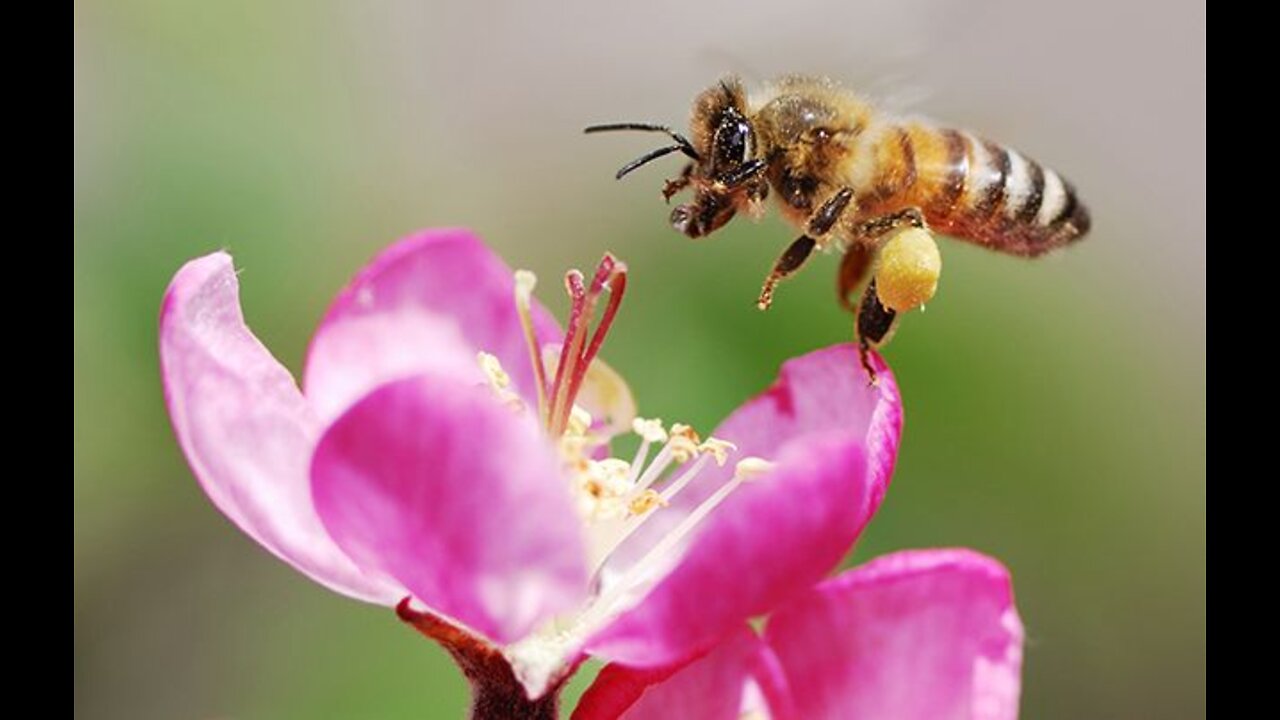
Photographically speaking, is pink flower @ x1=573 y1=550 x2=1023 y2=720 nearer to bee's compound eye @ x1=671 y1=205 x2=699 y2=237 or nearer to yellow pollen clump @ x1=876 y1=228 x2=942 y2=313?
yellow pollen clump @ x1=876 y1=228 x2=942 y2=313

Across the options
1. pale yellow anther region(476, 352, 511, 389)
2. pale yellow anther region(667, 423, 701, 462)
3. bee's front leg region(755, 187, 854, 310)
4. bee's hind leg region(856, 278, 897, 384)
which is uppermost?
bee's front leg region(755, 187, 854, 310)

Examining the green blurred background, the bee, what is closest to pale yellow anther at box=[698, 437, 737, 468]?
the bee

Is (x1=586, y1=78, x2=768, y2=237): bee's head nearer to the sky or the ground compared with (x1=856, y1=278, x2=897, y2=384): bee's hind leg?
nearer to the sky

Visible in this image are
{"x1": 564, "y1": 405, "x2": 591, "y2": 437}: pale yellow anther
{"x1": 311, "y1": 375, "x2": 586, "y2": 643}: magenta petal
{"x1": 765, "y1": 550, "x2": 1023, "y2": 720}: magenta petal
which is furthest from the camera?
{"x1": 564, "y1": 405, "x2": 591, "y2": 437}: pale yellow anther

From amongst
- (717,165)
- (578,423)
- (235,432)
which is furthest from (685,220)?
(235,432)

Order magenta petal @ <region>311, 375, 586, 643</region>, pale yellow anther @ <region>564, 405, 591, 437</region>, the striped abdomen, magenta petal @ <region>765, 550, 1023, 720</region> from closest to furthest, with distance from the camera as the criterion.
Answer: magenta petal @ <region>311, 375, 586, 643</region> → magenta petal @ <region>765, 550, 1023, 720</region> → pale yellow anther @ <region>564, 405, 591, 437</region> → the striped abdomen

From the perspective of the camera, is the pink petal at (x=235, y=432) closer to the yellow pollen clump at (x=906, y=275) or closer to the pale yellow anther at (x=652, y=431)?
the pale yellow anther at (x=652, y=431)
